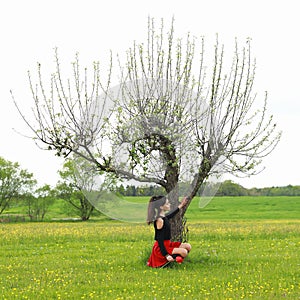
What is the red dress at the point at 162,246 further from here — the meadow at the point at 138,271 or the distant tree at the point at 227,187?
the distant tree at the point at 227,187

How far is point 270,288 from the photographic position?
1140 centimetres

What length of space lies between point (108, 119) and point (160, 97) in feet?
5.10

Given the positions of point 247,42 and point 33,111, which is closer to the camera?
point 33,111

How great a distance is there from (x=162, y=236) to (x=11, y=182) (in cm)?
5518

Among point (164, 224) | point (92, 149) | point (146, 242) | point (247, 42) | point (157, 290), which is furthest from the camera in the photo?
point (146, 242)

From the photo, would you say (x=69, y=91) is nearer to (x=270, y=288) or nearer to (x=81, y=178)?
(x=81, y=178)

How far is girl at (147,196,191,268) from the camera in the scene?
13406 mm

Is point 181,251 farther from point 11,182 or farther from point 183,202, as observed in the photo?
point 11,182

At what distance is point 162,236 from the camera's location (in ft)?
43.9

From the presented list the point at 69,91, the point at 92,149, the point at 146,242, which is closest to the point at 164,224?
the point at 92,149

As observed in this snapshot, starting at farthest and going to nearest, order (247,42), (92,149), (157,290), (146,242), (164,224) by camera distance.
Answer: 1. (146,242)
2. (247,42)
3. (92,149)
4. (164,224)
5. (157,290)

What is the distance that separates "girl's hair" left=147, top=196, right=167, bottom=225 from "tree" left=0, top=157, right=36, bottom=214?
54297mm

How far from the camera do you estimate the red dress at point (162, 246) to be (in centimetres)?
1339

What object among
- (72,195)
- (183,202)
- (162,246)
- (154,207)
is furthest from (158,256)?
(72,195)
